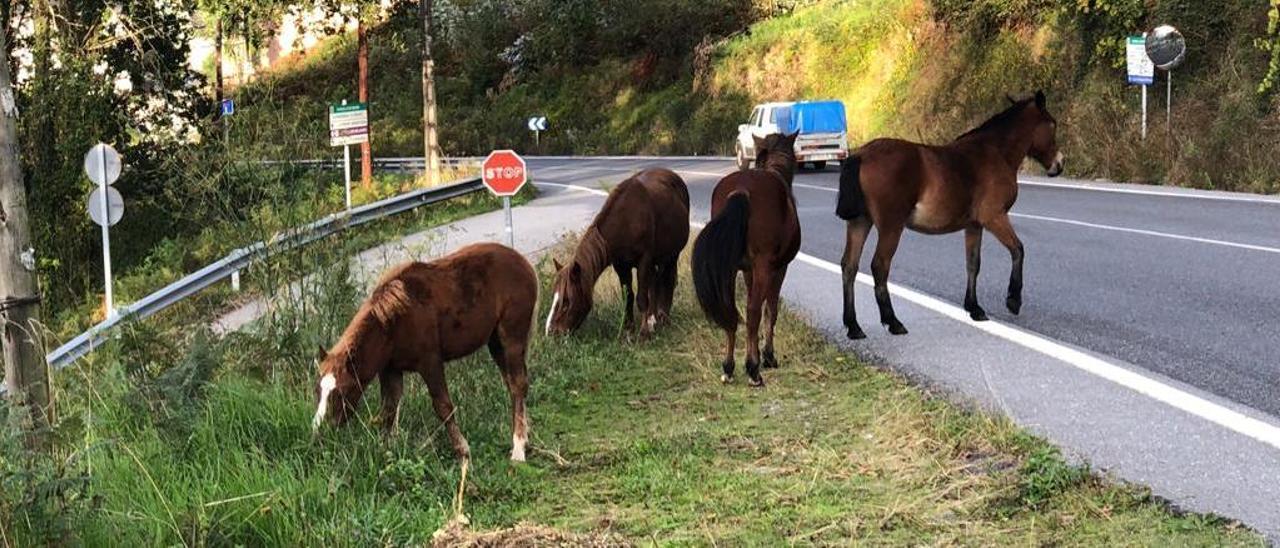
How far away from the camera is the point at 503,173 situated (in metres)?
13.0

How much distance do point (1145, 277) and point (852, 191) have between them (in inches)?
148

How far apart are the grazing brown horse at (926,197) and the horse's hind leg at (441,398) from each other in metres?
3.58

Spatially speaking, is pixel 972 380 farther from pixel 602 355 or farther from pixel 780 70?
pixel 780 70

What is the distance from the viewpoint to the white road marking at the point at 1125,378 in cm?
548

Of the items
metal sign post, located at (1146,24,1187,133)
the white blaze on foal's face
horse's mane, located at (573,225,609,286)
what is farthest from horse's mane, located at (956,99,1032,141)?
metal sign post, located at (1146,24,1187,133)

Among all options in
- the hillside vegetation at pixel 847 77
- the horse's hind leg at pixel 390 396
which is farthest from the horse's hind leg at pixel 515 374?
the hillside vegetation at pixel 847 77

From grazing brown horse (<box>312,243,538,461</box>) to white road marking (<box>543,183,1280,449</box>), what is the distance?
3146 millimetres

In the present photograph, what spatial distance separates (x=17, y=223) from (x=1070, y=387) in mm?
5249

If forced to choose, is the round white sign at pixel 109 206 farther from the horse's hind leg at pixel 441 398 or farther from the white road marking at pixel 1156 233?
the white road marking at pixel 1156 233

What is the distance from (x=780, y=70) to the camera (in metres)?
47.0

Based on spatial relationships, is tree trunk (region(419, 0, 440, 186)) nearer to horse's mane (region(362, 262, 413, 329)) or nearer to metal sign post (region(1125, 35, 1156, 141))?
metal sign post (region(1125, 35, 1156, 141))

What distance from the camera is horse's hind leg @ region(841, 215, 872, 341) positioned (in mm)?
8469

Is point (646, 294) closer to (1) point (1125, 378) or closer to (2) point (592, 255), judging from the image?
(2) point (592, 255)

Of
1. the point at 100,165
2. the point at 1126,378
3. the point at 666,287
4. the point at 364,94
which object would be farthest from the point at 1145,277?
the point at 364,94
